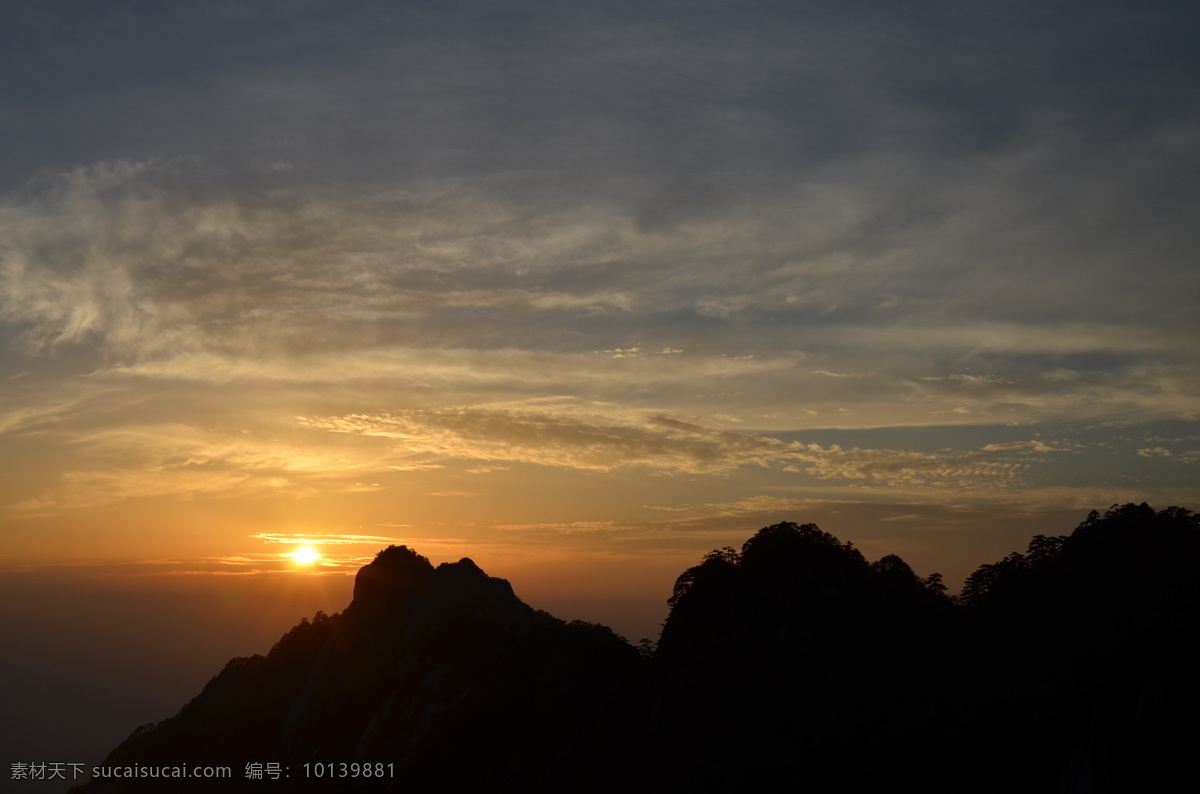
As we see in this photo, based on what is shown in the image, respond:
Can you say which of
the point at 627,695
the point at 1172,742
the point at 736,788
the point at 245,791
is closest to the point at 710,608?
the point at 627,695

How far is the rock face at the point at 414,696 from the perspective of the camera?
2815 inches

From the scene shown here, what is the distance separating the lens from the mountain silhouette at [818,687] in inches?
1656

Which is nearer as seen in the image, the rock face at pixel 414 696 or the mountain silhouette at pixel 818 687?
the mountain silhouette at pixel 818 687

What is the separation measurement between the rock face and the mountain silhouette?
0.28m

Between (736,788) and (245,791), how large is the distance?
2498 inches

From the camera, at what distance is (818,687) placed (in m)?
59.5

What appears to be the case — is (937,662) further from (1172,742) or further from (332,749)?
(332,749)

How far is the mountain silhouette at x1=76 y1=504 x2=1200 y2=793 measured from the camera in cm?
4206

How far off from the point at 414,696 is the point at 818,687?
145ft

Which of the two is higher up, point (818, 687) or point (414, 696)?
point (818, 687)

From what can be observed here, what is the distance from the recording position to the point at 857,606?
64.1 m

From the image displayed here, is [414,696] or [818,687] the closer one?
[818,687]

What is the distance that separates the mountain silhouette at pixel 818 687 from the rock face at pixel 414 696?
284mm

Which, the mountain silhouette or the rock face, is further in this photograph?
the rock face
